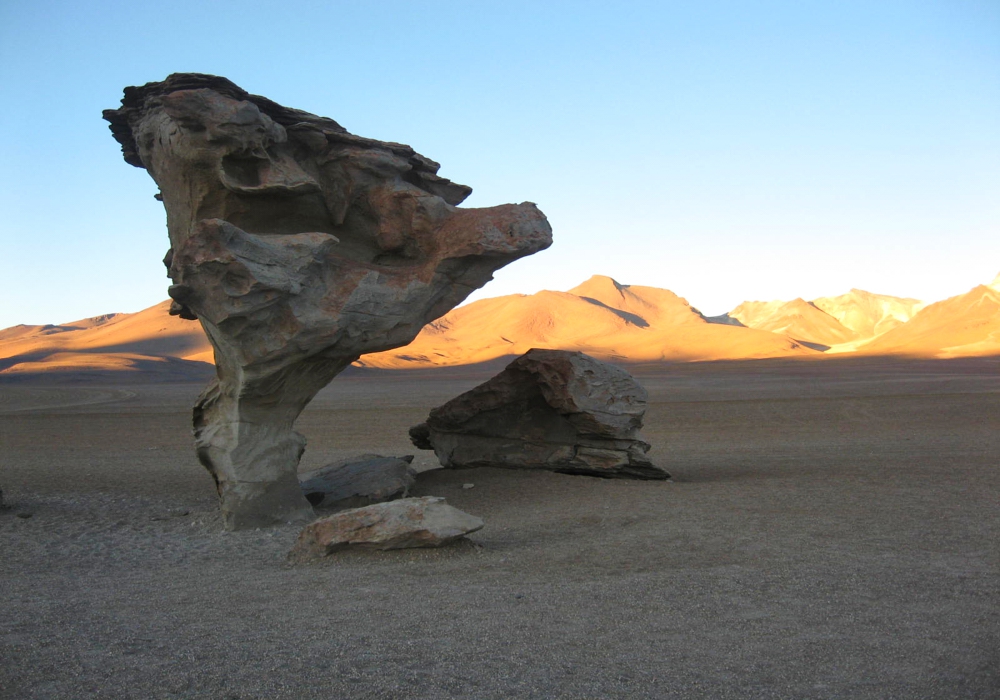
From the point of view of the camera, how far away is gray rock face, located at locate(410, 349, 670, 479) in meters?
12.9

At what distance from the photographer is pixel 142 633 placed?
225 inches

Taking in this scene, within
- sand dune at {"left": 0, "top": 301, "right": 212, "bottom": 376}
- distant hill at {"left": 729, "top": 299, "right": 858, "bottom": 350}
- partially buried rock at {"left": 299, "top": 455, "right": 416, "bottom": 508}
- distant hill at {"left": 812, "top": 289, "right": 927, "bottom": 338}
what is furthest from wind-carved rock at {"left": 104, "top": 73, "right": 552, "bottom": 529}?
distant hill at {"left": 812, "top": 289, "right": 927, "bottom": 338}

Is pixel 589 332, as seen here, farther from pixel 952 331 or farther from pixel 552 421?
pixel 552 421

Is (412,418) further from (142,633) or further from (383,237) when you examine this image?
(142,633)

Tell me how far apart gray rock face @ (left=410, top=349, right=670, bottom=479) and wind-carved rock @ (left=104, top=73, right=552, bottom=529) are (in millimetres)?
2342

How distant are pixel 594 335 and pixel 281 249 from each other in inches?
3859

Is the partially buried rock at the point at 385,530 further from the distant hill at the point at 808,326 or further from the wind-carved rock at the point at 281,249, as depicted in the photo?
the distant hill at the point at 808,326

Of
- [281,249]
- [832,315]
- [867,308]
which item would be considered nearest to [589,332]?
[832,315]

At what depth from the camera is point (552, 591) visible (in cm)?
673

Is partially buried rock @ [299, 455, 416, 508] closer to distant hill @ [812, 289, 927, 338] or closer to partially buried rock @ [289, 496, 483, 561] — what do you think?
partially buried rock @ [289, 496, 483, 561]

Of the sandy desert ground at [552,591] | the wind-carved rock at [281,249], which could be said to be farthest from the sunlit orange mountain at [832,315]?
A: the wind-carved rock at [281,249]

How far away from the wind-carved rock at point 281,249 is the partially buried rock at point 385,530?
2826mm

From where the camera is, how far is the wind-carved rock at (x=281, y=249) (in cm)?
1012

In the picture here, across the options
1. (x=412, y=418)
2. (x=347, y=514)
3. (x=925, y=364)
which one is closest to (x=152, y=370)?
(x=412, y=418)
